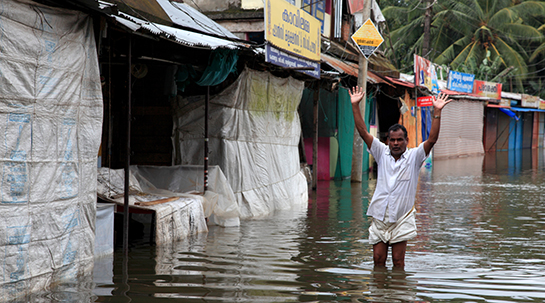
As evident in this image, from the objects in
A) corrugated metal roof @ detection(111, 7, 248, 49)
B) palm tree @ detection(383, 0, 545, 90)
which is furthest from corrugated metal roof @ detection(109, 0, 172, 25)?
palm tree @ detection(383, 0, 545, 90)

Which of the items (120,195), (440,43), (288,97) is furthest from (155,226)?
(440,43)

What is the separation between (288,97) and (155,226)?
588cm

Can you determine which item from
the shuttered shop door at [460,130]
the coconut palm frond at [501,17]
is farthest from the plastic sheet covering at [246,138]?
Answer: the coconut palm frond at [501,17]

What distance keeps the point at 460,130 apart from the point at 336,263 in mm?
28398

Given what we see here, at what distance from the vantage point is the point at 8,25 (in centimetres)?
482

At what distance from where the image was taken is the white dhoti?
571cm

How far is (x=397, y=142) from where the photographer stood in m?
5.73

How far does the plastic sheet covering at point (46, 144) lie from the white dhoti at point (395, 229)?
9.54ft

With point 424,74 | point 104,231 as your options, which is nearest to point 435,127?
point 104,231

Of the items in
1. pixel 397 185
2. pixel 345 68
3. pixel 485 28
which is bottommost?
pixel 397 185

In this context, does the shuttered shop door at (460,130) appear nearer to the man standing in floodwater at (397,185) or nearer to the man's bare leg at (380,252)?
the man's bare leg at (380,252)

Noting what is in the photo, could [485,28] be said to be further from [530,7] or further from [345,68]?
[345,68]

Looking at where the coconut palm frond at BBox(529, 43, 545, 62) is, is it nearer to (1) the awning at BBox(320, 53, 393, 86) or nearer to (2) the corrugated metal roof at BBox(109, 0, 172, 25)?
(1) the awning at BBox(320, 53, 393, 86)

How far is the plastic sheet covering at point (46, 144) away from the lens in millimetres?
4859
